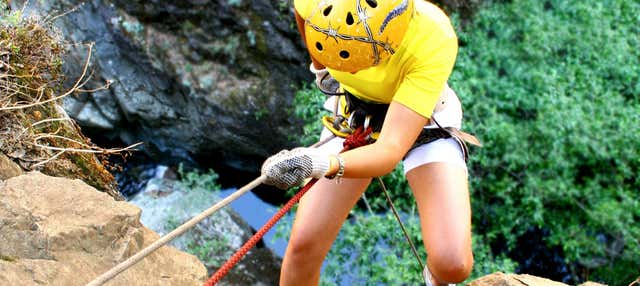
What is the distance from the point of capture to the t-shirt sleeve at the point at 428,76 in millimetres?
2367

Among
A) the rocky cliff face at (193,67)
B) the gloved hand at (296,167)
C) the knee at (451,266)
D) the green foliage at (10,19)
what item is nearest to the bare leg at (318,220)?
the knee at (451,266)

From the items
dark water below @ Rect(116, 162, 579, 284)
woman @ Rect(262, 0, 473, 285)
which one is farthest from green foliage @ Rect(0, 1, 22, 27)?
dark water below @ Rect(116, 162, 579, 284)

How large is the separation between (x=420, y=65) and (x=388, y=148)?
0.36m

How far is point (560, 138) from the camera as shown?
5.68 m

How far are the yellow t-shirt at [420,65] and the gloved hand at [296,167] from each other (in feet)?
1.33

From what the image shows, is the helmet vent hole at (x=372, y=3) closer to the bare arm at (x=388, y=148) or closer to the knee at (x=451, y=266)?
the bare arm at (x=388, y=148)

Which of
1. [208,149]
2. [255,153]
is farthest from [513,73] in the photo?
[208,149]

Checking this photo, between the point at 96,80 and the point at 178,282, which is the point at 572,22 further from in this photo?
the point at 178,282

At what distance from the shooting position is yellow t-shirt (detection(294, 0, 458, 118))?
2381 millimetres

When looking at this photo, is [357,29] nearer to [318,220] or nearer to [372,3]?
[372,3]

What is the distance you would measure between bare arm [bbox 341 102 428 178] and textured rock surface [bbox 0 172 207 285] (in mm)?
791

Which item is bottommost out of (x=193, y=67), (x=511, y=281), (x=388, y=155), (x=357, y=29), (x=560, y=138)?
(x=560, y=138)

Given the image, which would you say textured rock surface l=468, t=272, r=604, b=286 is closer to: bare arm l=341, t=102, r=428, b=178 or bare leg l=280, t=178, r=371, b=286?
bare leg l=280, t=178, r=371, b=286

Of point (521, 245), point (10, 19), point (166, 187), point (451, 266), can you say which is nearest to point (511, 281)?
point (451, 266)
